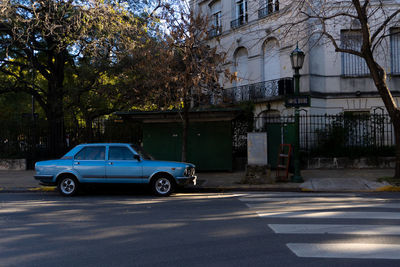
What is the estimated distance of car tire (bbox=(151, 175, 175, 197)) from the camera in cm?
977

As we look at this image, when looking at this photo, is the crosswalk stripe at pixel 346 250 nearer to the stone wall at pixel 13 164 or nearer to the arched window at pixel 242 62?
the stone wall at pixel 13 164

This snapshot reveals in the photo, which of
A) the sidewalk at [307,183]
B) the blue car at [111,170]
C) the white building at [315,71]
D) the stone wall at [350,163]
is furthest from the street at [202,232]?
the white building at [315,71]

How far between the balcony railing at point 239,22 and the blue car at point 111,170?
1449cm

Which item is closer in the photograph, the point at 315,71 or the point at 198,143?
the point at 198,143

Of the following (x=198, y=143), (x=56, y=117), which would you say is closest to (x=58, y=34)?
(x=56, y=117)

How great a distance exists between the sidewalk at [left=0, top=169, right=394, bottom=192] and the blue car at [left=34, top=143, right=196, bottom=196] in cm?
187

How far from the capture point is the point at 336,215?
681 cm

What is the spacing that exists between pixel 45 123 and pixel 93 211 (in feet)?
40.2

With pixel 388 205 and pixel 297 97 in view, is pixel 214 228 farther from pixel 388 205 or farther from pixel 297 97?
pixel 297 97

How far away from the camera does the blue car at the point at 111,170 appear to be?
385 inches

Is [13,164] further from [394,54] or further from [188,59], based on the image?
[394,54]

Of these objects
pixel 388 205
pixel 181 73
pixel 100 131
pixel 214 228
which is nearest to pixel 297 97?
pixel 181 73

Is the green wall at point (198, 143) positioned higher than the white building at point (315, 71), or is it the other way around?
the white building at point (315, 71)

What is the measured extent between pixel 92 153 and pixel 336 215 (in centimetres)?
698
